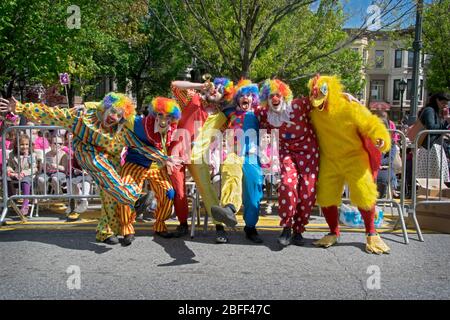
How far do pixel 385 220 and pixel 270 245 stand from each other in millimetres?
2059

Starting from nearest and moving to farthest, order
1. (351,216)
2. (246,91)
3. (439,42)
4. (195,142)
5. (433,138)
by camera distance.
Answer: (246,91) < (195,142) < (351,216) < (433,138) < (439,42)

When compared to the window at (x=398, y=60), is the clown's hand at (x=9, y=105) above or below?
below

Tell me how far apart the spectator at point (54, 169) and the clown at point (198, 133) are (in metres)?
2.02

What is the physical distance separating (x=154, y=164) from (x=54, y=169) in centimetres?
238

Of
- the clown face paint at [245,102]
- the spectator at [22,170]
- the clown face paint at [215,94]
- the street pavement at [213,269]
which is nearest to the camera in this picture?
the street pavement at [213,269]

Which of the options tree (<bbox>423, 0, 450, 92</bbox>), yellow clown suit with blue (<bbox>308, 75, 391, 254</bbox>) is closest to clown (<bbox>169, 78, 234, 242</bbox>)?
yellow clown suit with blue (<bbox>308, 75, 391, 254</bbox>)

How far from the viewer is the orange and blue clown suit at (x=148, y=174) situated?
176 inches

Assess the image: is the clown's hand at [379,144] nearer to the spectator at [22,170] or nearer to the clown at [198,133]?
the clown at [198,133]

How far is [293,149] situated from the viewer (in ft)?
14.6

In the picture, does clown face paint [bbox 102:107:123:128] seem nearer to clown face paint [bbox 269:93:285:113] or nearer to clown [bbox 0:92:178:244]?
clown [bbox 0:92:178:244]

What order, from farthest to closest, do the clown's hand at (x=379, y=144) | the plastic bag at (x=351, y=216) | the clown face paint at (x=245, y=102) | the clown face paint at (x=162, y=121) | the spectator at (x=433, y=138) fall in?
the spectator at (x=433, y=138)
the plastic bag at (x=351, y=216)
the clown face paint at (x=245, y=102)
the clown face paint at (x=162, y=121)
the clown's hand at (x=379, y=144)

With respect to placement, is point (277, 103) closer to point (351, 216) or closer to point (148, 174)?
point (148, 174)

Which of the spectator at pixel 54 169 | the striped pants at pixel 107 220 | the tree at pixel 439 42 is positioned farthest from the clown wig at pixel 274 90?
the tree at pixel 439 42

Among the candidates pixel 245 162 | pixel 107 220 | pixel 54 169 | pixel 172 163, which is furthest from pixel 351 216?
pixel 54 169
